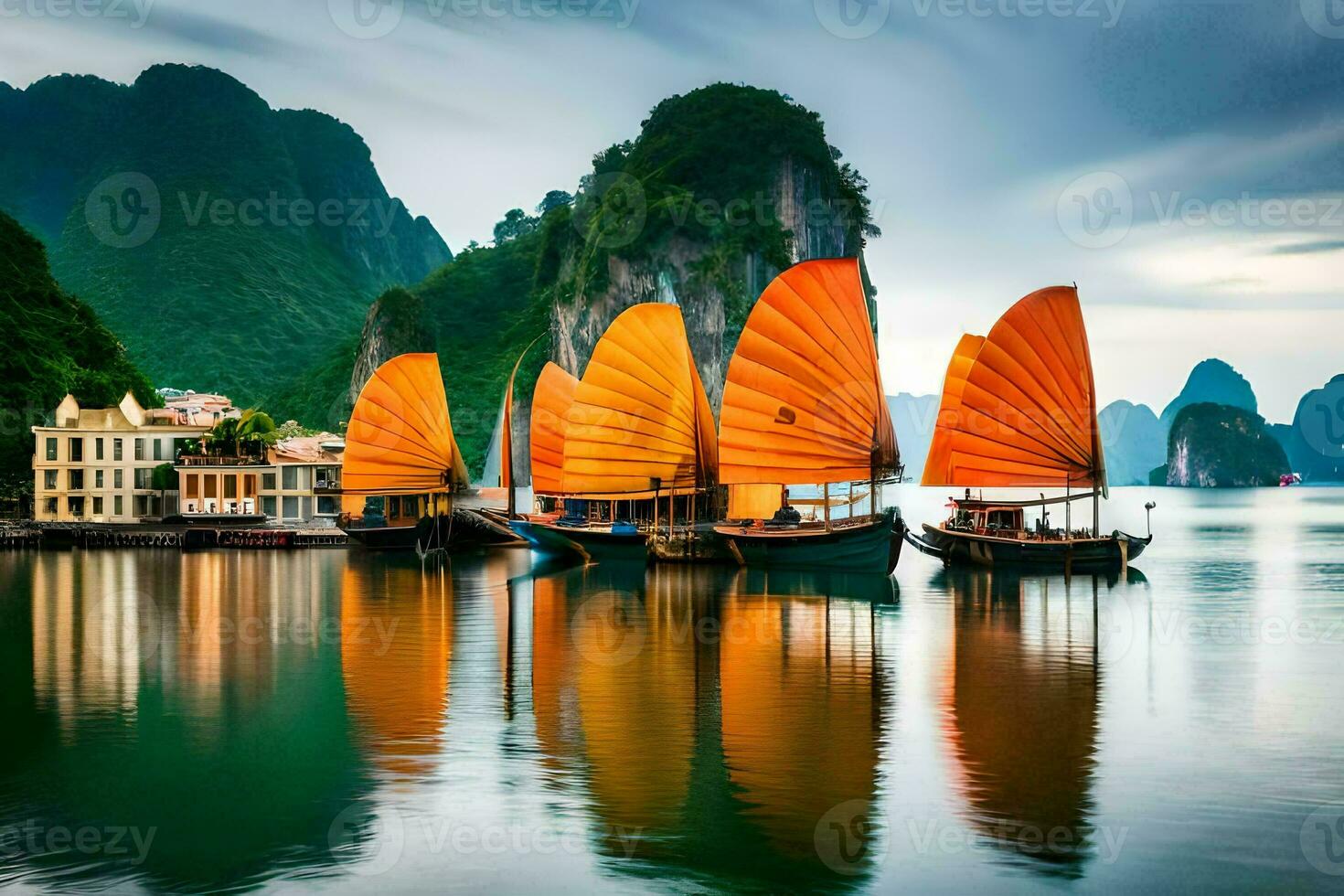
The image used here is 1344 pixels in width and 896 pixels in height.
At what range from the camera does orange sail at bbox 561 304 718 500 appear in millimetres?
44531

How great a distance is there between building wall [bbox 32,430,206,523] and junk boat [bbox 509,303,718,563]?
30162mm

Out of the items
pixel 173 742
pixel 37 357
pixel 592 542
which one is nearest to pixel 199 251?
pixel 37 357

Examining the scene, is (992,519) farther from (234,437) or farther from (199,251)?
(199,251)

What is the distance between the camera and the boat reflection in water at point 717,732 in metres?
13.0

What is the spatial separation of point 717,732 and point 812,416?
2324 cm

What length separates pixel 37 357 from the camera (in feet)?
249

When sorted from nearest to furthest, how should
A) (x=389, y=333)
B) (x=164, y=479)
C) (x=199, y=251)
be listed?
(x=164, y=479) → (x=389, y=333) → (x=199, y=251)

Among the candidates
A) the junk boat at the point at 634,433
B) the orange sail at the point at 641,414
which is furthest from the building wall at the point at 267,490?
the orange sail at the point at 641,414

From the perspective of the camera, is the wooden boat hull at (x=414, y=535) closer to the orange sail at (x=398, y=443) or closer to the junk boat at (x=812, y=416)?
the orange sail at (x=398, y=443)

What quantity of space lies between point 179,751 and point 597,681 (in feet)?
23.2

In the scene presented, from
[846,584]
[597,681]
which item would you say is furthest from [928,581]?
[597,681]

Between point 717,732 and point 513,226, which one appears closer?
point 717,732

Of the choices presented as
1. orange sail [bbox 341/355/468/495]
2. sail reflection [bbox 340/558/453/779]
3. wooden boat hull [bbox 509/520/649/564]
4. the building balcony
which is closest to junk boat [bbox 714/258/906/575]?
wooden boat hull [bbox 509/520/649/564]

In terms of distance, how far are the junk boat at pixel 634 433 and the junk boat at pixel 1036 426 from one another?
28.9 feet
